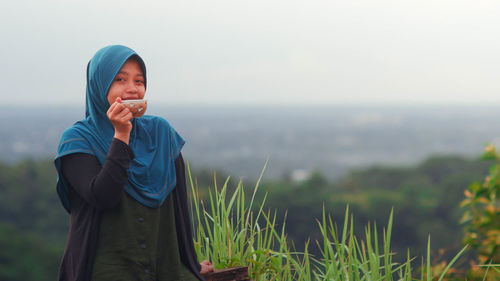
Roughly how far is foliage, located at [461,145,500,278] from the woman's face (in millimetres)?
2932

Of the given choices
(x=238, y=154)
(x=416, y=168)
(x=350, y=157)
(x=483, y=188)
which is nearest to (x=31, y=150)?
(x=238, y=154)

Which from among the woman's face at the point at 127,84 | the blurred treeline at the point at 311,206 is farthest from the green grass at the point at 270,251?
the blurred treeline at the point at 311,206

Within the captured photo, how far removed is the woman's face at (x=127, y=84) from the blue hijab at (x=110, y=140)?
0.7 inches

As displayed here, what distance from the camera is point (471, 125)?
340ft

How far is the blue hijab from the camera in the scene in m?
1.73

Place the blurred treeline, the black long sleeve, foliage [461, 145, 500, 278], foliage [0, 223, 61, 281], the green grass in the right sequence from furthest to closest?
the blurred treeline → foliage [0, 223, 61, 281] → foliage [461, 145, 500, 278] → the green grass → the black long sleeve

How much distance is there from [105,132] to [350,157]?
293 feet

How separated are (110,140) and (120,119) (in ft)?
0.50

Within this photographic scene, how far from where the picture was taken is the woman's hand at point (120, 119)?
163cm

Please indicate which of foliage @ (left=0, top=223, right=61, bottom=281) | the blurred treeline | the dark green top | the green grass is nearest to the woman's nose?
the dark green top

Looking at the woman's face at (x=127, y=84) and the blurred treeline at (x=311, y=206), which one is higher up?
the woman's face at (x=127, y=84)

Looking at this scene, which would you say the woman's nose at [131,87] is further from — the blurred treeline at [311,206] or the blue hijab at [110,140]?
the blurred treeline at [311,206]

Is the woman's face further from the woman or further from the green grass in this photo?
the green grass

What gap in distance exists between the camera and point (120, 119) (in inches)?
64.3
